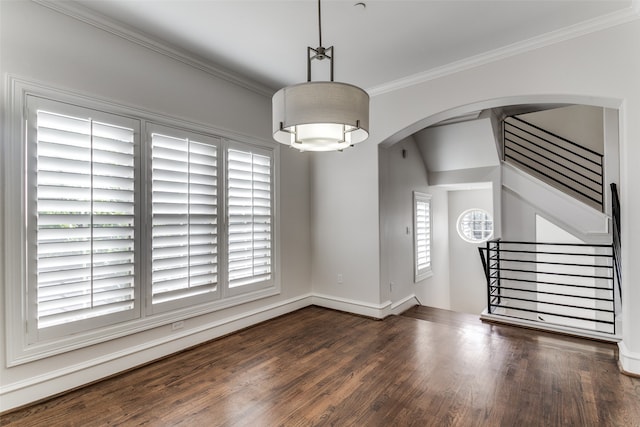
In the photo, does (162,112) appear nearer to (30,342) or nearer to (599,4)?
(30,342)

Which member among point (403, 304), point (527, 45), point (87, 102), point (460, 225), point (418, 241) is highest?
point (527, 45)

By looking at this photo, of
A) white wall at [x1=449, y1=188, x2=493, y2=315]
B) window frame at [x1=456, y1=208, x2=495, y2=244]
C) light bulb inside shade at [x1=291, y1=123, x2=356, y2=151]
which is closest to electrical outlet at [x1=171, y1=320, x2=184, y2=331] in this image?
light bulb inside shade at [x1=291, y1=123, x2=356, y2=151]

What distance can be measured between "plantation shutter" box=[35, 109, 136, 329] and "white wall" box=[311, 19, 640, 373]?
2.57m

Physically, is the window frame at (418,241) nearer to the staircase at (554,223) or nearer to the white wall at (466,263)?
the staircase at (554,223)

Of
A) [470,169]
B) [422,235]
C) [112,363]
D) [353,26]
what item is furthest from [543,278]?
[112,363]

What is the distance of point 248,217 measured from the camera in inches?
151

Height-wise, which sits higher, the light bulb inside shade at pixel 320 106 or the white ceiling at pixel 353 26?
the white ceiling at pixel 353 26

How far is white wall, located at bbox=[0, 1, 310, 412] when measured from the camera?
2252 mm

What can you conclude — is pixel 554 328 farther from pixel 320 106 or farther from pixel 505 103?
pixel 320 106

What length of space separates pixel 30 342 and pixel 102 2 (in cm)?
261

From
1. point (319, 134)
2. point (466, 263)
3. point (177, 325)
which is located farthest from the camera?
point (466, 263)

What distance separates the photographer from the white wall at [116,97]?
2.25m

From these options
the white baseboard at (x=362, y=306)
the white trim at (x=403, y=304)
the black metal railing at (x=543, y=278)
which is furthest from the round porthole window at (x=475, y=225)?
the white baseboard at (x=362, y=306)

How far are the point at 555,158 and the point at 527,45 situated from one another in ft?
11.0
